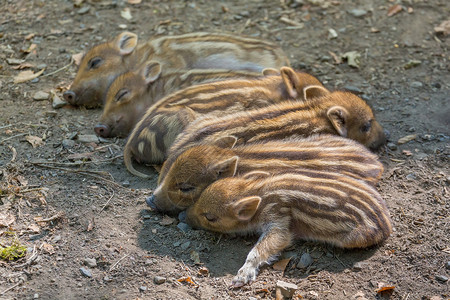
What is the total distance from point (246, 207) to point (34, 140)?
225 cm

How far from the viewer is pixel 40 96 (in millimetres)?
6008

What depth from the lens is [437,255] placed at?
396 centimetres

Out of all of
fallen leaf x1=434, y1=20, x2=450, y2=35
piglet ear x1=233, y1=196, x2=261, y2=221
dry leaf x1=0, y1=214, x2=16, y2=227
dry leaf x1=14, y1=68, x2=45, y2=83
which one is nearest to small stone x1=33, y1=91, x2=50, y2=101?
dry leaf x1=14, y1=68, x2=45, y2=83

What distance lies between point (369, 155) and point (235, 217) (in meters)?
1.27

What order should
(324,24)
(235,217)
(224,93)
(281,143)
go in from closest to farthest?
(235,217) → (281,143) → (224,93) → (324,24)

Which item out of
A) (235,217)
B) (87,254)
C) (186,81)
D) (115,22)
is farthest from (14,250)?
(115,22)

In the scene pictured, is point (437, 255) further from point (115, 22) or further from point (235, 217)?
point (115, 22)

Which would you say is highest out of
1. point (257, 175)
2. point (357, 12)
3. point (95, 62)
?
point (257, 175)

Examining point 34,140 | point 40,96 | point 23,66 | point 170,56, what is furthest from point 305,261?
point 23,66

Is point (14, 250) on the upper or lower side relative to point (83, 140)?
upper

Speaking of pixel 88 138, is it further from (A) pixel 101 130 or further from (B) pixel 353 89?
(B) pixel 353 89

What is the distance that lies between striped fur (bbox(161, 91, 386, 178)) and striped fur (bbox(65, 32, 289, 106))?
3.86 feet

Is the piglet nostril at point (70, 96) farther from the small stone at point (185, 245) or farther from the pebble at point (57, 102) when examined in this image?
Answer: the small stone at point (185, 245)

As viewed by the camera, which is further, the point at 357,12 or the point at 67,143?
the point at 357,12
